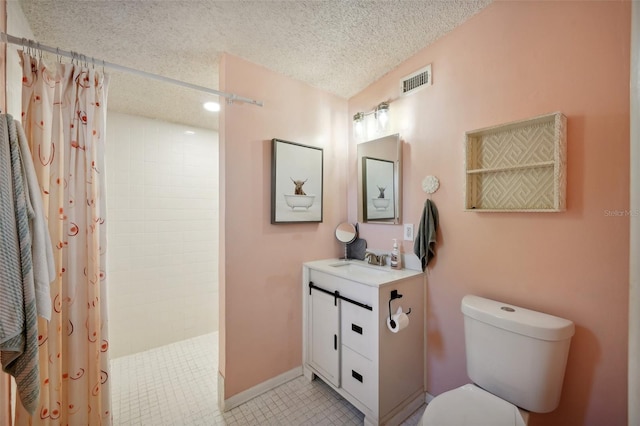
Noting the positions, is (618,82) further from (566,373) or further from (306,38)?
(306,38)

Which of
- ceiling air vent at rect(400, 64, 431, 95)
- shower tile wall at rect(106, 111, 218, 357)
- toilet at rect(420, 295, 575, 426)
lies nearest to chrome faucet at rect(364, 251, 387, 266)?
toilet at rect(420, 295, 575, 426)

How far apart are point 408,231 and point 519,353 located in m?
0.89

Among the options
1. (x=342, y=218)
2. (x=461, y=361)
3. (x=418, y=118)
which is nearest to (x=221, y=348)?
(x=342, y=218)

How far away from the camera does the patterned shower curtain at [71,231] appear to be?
1.18 metres

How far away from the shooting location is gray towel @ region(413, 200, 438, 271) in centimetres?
166

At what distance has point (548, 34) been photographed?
1249mm

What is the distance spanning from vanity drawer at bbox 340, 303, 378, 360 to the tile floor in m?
0.45

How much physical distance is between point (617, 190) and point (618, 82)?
44 cm

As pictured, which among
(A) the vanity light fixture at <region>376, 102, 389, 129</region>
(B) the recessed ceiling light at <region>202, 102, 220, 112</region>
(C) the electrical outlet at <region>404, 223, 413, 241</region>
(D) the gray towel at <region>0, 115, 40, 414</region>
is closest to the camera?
(D) the gray towel at <region>0, 115, 40, 414</region>

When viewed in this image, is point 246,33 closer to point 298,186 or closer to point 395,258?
point 298,186

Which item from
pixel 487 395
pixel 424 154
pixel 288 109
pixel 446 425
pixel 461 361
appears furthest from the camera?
pixel 288 109

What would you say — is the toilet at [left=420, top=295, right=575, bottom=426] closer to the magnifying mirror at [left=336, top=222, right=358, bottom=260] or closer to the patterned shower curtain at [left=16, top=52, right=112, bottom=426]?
the magnifying mirror at [left=336, top=222, right=358, bottom=260]

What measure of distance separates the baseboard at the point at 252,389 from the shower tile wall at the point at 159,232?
3.94ft

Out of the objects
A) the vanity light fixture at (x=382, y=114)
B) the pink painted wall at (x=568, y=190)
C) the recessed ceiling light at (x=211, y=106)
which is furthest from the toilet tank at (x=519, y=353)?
the recessed ceiling light at (x=211, y=106)
